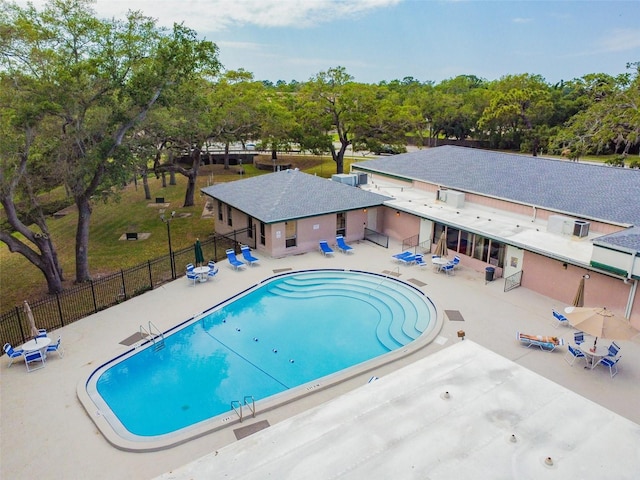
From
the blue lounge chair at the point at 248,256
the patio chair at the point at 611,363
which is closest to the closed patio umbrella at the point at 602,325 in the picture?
the patio chair at the point at 611,363

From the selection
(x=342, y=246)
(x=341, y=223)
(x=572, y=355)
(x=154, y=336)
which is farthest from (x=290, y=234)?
(x=572, y=355)

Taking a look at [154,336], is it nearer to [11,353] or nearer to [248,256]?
[11,353]

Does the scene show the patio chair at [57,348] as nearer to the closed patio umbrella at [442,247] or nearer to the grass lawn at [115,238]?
the grass lawn at [115,238]

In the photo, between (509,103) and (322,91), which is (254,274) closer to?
(322,91)

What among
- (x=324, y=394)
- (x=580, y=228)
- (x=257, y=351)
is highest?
(x=580, y=228)

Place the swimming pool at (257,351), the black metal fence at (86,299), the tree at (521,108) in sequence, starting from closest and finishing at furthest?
the swimming pool at (257,351)
the black metal fence at (86,299)
the tree at (521,108)

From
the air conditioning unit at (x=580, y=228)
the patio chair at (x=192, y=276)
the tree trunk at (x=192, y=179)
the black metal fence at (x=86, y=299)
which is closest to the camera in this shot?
the black metal fence at (x=86, y=299)

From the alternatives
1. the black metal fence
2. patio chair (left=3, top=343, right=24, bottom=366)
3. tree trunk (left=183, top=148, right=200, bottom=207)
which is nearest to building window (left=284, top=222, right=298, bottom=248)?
the black metal fence

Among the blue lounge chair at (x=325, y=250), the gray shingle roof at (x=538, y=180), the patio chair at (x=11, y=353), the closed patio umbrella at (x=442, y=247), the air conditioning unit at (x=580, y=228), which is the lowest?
the patio chair at (x=11, y=353)
